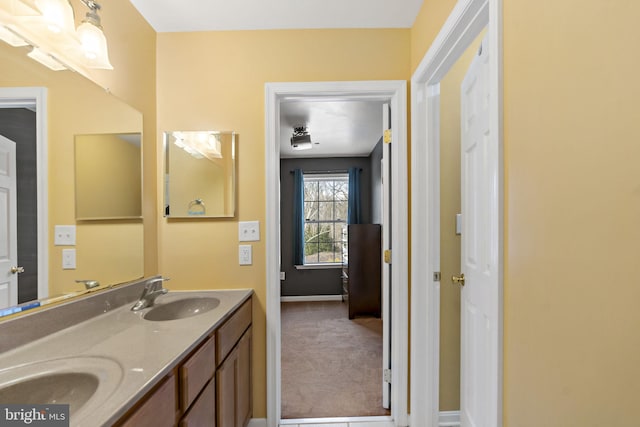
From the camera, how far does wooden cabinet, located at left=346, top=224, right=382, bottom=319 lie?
3689mm

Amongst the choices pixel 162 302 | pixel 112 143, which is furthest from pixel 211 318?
pixel 112 143

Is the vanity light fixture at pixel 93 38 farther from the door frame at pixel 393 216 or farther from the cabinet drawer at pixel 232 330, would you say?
the cabinet drawer at pixel 232 330

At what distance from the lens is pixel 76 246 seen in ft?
3.78

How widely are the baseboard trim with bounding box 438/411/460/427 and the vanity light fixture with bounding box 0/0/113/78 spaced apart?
264 cm

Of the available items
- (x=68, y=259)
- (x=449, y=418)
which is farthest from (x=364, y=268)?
(x=68, y=259)

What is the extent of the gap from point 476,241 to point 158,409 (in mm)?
1460

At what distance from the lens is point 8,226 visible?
35.7 inches

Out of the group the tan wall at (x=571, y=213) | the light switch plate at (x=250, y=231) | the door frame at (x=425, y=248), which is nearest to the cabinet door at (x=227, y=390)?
the light switch plate at (x=250, y=231)

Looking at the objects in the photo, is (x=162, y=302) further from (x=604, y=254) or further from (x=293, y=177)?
(x=293, y=177)

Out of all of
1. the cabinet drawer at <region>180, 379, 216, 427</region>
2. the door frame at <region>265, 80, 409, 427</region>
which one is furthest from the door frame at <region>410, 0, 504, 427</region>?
the cabinet drawer at <region>180, 379, 216, 427</region>

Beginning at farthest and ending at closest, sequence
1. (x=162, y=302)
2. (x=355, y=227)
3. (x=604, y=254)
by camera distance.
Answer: (x=355, y=227), (x=162, y=302), (x=604, y=254)

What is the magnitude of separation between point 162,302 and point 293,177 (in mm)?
3472

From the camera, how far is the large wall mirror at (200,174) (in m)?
1.74

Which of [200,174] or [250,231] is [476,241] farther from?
[200,174]
